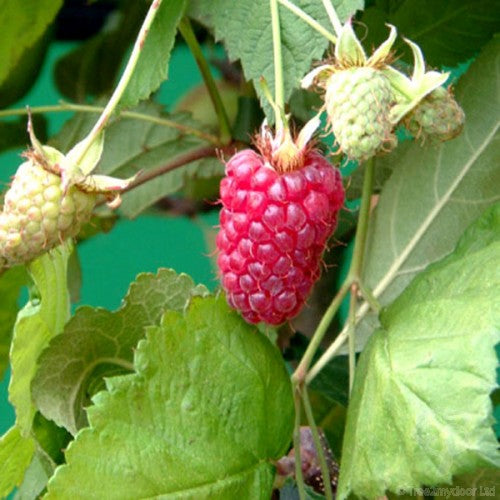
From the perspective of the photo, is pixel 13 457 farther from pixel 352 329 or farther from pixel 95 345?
pixel 352 329

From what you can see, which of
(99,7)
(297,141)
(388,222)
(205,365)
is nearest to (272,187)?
(297,141)

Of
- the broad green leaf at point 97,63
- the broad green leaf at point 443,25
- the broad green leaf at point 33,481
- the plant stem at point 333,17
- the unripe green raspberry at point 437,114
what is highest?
the plant stem at point 333,17

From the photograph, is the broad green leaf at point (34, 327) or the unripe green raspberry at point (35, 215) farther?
Answer: the broad green leaf at point (34, 327)

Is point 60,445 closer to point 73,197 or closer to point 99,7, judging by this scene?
point 73,197

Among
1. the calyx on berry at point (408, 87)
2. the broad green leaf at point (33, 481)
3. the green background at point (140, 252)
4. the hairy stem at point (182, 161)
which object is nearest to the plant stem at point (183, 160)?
the hairy stem at point (182, 161)

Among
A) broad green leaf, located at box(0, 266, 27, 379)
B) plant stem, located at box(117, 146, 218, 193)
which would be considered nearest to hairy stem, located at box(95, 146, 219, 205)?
plant stem, located at box(117, 146, 218, 193)

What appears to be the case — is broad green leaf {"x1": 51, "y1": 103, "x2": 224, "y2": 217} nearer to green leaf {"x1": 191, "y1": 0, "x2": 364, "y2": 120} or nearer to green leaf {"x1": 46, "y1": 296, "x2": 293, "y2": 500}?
green leaf {"x1": 191, "y1": 0, "x2": 364, "y2": 120}

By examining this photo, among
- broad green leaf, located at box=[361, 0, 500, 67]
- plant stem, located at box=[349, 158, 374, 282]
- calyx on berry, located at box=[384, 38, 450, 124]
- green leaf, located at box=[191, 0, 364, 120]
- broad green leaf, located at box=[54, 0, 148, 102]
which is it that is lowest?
plant stem, located at box=[349, 158, 374, 282]

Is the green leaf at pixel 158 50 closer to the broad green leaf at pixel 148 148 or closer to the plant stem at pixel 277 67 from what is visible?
the plant stem at pixel 277 67
